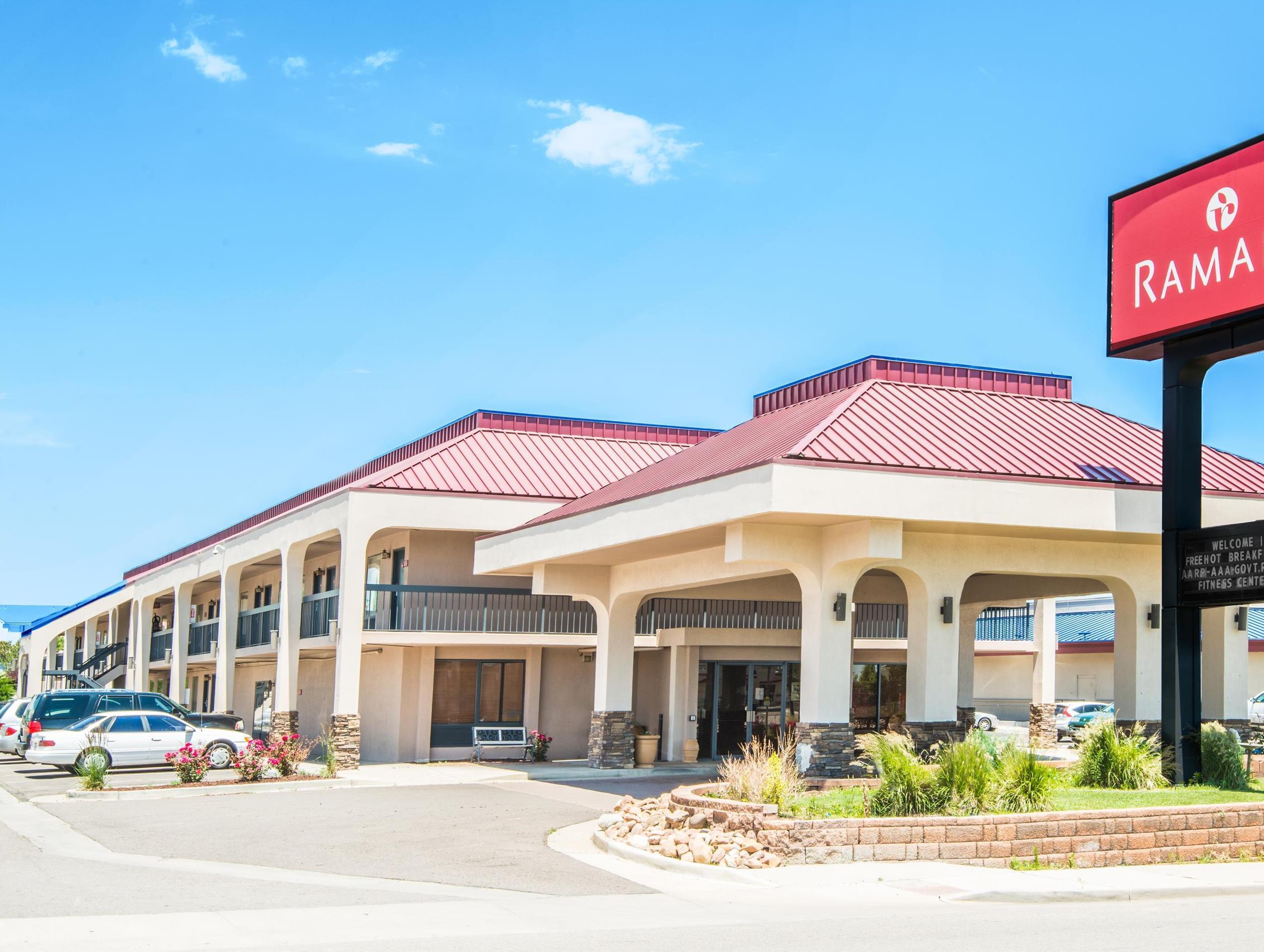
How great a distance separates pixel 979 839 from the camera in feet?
48.9

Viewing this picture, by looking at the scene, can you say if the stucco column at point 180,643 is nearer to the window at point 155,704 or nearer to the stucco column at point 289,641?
the window at point 155,704

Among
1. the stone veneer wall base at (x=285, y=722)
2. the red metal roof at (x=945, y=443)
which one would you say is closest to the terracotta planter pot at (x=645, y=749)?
the red metal roof at (x=945, y=443)

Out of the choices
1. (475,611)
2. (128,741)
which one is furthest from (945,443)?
(128,741)

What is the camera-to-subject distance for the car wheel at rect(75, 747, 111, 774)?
27.9 meters

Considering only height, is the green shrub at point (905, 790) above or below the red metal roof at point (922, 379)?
below

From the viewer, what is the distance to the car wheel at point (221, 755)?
30.0m

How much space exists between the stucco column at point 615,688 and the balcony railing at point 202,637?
716 inches

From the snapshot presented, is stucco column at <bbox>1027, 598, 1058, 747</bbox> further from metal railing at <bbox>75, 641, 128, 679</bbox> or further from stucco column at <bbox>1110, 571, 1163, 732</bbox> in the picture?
metal railing at <bbox>75, 641, 128, 679</bbox>

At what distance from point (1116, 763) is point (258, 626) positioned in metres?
27.4

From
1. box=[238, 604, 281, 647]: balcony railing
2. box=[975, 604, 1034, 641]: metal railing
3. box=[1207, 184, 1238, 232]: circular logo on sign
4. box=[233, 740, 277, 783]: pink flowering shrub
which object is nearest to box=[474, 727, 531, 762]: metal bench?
box=[233, 740, 277, 783]: pink flowering shrub

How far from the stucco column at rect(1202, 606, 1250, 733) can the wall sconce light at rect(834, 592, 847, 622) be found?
810cm

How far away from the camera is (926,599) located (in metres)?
23.1

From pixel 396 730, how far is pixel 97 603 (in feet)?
102

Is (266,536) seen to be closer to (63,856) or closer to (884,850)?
(63,856)
